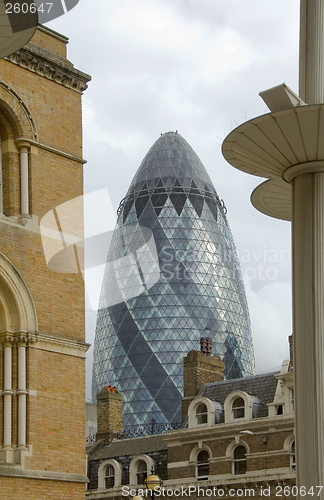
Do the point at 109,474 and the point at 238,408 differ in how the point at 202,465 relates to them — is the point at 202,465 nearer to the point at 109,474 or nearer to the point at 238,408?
the point at 238,408

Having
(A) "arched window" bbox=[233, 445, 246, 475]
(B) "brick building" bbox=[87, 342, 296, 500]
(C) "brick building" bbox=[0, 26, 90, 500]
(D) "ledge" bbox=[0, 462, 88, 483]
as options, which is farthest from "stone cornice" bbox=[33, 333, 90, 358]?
(A) "arched window" bbox=[233, 445, 246, 475]

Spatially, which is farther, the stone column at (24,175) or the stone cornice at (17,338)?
the stone column at (24,175)

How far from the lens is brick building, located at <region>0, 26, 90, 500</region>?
2238 cm

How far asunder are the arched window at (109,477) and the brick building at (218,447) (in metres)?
0.05

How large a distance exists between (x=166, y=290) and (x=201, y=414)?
7679 cm

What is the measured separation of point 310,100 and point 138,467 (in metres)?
35.3

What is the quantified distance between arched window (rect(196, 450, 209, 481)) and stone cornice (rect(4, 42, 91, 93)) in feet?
80.9

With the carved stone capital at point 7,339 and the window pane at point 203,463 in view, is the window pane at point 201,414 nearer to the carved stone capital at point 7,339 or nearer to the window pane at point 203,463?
the window pane at point 203,463

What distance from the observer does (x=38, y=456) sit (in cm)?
2234

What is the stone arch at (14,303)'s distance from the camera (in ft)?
74.9

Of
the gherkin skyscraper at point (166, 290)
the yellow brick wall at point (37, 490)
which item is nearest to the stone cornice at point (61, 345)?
the yellow brick wall at point (37, 490)

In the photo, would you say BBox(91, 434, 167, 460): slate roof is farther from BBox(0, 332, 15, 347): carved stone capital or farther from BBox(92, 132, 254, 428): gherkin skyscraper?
BBox(92, 132, 254, 428): gherkin skyscraper

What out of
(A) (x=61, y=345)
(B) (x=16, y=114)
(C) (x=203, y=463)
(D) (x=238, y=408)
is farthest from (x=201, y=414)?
(B) (x=16, y=114)

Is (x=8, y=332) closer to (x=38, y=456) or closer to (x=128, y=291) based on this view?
(x=38, y=456)
